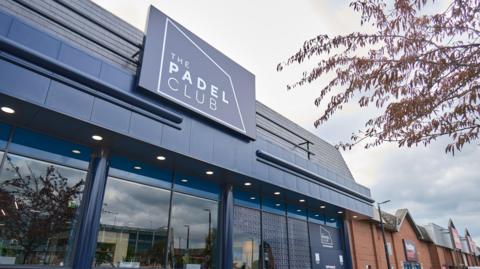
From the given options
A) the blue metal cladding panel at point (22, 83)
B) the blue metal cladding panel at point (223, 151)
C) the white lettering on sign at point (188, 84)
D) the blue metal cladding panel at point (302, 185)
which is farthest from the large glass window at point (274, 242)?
the blue metal cladding panel at point (22, 83)

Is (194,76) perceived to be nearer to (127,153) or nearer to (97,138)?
(127,153)

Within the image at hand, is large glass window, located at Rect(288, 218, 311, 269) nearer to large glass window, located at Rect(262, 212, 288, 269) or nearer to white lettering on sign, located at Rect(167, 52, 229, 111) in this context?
large glass window, located at Rect(262, 212, 288, 269)

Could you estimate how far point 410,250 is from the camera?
27.7 metres

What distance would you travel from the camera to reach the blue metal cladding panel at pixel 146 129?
884cm

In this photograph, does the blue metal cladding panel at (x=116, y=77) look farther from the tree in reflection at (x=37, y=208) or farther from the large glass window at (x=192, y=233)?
the large glass window at (x=192, y=233)

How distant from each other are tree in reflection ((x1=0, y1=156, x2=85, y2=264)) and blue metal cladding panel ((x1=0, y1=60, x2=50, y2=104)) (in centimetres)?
202

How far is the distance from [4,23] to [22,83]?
1371mm

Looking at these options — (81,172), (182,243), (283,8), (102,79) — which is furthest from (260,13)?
(182,243)

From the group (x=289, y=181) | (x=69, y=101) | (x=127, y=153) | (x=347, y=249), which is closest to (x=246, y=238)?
(x=289, y=181)

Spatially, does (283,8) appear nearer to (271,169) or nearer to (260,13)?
(260,13)

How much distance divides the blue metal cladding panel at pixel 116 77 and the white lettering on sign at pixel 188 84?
1.29 meters

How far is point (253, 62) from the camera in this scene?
1656 cm

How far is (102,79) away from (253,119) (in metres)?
6.08

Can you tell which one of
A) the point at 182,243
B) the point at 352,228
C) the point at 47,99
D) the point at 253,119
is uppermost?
the point at 253,119
